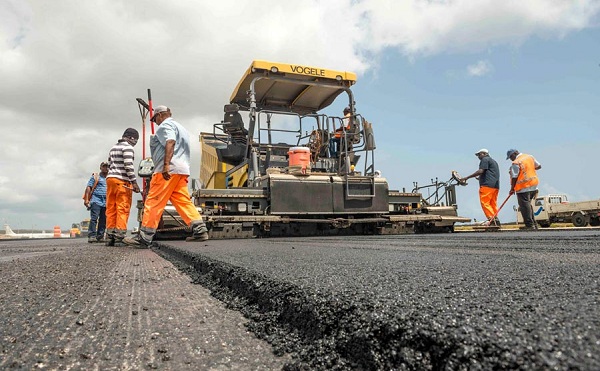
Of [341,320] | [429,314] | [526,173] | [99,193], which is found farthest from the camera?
[99,193]

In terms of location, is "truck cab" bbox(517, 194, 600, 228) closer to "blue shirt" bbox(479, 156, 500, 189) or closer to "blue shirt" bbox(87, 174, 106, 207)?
"blue shirt" bbox(479, 156, 500, 189)

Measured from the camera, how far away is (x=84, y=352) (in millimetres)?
1095

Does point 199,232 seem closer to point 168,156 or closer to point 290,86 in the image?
point 168,156

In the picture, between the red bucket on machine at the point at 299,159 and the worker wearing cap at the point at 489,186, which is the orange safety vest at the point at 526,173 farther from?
the red bucket on machine at the point at 299,159

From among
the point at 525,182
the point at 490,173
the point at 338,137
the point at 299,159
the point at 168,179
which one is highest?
the point at 338,137

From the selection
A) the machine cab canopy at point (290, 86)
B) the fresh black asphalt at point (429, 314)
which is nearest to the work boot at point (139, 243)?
the machine cab canopy at point (290, 86)

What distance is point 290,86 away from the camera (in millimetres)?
7812

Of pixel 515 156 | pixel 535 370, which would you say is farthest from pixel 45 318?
pixel 515 156

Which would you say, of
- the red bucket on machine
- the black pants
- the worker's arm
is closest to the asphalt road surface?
the worker's arm

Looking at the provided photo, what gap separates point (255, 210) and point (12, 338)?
5648 millimetres

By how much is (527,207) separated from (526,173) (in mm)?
623

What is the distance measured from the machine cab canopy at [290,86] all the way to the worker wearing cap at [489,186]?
312 cm

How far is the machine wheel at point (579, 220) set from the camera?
17391 millimetres

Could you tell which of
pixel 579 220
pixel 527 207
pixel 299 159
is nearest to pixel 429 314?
pixel 299 159
